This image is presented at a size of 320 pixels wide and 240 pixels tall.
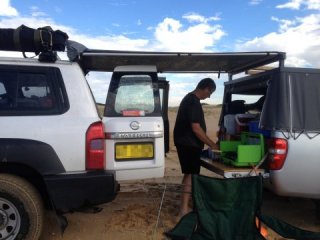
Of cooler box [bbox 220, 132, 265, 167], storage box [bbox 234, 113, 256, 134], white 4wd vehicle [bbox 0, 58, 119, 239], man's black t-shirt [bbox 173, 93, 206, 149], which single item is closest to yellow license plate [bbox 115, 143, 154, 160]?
white 4wd vehicle [bbox 0, 58, 119, 239]

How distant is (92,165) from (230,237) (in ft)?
4.94

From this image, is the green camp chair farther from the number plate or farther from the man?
the man

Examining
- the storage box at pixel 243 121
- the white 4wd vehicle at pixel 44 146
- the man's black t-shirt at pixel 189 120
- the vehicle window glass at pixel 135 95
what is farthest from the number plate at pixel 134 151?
the storage box at pixel 243 121

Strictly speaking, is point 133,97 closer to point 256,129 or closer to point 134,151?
point 134,151

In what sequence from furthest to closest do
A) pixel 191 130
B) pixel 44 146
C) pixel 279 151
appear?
pixel 191 130, pixel 279 151, pixel 44 146

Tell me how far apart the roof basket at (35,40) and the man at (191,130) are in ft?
5.95

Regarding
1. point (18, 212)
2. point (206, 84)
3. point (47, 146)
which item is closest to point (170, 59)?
point (206, 84)

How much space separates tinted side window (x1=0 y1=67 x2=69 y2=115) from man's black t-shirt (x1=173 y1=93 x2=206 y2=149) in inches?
68.9

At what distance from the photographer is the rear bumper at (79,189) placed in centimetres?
412

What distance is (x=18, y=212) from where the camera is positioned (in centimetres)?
414

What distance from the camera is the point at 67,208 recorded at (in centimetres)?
419

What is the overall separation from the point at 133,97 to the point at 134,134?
0.58 m

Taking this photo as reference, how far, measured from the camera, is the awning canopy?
471cm

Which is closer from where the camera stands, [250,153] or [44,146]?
[44,146]
